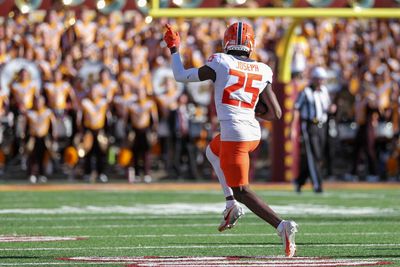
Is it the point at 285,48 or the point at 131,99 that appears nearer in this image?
the point at 285,48

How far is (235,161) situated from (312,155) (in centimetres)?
956

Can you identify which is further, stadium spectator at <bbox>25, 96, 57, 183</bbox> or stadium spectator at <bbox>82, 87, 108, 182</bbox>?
stadium spectator at <bbox>82, 87, 108, 182</bbox>

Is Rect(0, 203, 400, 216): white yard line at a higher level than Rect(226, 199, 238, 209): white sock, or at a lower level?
lower

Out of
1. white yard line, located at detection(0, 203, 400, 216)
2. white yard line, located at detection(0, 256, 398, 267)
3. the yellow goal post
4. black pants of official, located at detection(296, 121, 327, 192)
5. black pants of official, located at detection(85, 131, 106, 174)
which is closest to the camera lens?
white yard line, located at detection(0, 256, 398, 267)

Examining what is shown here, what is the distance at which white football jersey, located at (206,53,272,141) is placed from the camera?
9.45m

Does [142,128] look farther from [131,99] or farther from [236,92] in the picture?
[236,92]

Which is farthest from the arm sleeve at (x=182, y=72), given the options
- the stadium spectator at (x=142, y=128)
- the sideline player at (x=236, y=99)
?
the stadium spectator at (x=142, y=128)

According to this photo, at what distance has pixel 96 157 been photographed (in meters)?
22.1

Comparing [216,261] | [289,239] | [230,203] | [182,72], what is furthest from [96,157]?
[216,261]

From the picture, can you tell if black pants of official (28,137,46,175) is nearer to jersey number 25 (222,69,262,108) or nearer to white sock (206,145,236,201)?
white sock (206,145,236,201)

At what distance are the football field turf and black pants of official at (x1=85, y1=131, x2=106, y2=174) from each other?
8.16 feet

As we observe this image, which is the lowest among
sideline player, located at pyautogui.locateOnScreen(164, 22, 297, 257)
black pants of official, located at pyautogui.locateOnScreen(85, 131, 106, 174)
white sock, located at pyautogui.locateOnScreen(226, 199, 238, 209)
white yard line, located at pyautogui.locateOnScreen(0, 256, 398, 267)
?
black pants of official, located at pyautogui.locateOnScreen(85, 131, 106, 174)

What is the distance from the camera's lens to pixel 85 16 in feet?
77.6

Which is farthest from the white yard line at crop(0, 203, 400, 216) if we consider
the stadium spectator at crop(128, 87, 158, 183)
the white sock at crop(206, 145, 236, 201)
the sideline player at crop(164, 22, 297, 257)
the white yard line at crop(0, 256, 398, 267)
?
the stadium spectator at crop(128, 87, 158, 183)
